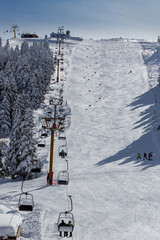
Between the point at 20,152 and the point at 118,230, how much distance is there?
16.3 meters

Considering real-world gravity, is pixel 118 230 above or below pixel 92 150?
below

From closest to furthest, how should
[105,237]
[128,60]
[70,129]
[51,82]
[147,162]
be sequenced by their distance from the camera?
[105,237] → [147,162] → [70,129] → [51,82] → [128,60]

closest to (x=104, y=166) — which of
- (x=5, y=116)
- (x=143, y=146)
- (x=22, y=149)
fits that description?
(x=22, y=149)

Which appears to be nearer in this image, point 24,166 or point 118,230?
point 118,230

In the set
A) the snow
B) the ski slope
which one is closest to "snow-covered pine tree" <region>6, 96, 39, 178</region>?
the ski slope

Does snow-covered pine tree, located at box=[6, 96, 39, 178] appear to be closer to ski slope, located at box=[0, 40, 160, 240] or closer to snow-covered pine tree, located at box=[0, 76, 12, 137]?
ski slope, located at box=[0, 40, 160, 240]

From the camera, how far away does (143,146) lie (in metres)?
38.7

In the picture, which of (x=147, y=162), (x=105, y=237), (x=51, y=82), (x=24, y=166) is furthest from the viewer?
(x=51, y=82)

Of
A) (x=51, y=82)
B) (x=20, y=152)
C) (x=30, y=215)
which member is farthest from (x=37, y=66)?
(x=30, y=215)

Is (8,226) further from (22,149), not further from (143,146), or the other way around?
(143,146)

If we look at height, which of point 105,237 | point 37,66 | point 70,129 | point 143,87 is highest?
point 37,66

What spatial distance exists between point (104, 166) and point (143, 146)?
29.3 feet

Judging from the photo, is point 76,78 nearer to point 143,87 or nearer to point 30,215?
point 143,87

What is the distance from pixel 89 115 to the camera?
53.2 metres
